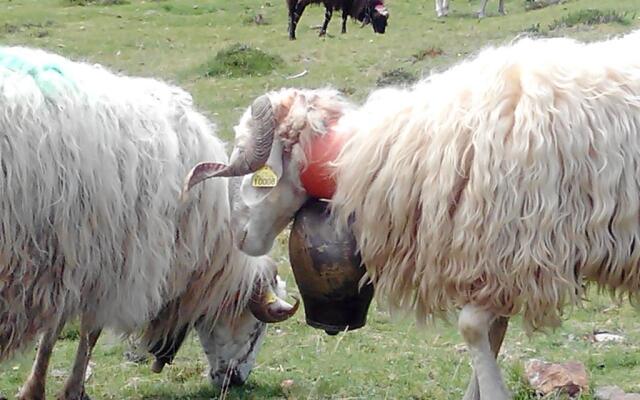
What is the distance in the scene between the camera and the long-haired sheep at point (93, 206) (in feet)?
14.3

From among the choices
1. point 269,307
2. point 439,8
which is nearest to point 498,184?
point 269,307

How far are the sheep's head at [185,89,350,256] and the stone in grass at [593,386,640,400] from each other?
1.59 m

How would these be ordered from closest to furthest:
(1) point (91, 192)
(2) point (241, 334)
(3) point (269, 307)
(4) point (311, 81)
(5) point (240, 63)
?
(1) point (91, 192), (3) point (269, 307), (2) point (241, 334), (4) point (311, 81), (5) point (240, 63)

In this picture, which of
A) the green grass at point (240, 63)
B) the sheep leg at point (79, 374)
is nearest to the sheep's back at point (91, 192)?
the sheep leg at point (79, 374)

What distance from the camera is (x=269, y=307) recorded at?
5469 millimetres

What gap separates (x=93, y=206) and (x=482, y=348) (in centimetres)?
166

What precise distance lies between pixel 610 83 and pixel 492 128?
45cm

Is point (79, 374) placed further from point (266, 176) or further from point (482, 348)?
point (482, 348)

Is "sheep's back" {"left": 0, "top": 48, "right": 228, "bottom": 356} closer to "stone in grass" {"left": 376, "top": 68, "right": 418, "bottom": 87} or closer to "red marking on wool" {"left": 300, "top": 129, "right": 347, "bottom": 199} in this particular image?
"red marking on wool" {"left": 300, "top": 129, "right": 347, "bottom": 199}

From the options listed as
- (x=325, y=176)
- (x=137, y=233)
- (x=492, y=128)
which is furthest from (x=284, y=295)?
(x=492, y=128)

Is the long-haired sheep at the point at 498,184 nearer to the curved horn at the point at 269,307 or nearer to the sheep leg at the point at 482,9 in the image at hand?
the curved horn at the point at 269,307

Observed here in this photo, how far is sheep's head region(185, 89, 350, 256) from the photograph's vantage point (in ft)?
14.0

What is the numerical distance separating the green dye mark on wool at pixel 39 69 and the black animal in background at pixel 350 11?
13.4 metres

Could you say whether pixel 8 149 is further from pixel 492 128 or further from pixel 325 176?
pixel 492 128
